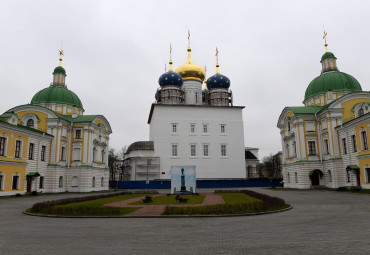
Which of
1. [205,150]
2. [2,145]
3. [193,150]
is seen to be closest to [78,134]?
[2,145]

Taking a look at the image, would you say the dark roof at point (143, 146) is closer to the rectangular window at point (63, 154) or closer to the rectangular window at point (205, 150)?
the rectangular window at point (205, 150)

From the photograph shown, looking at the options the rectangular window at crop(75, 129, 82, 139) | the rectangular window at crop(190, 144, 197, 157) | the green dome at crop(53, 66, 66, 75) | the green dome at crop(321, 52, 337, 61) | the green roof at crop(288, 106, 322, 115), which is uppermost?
the green dome at crop(321, 52, 337, 61)

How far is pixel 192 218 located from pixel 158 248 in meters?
6.04

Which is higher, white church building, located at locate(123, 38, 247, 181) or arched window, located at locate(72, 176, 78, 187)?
white church building, located at locate(123, 38, 247, 181)

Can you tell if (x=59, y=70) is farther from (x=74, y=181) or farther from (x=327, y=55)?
(x=327, y=55)

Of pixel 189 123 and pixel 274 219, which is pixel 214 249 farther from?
pixel 189 123

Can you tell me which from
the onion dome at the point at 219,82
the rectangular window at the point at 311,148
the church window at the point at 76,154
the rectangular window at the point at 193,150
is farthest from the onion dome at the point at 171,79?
the rectangular window at the point at 311,148

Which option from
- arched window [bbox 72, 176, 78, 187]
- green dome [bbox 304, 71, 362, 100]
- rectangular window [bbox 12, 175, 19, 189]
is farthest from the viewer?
green dome [bbox 304, 71, 362, 100]

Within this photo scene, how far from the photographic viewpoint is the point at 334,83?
41.1 meters

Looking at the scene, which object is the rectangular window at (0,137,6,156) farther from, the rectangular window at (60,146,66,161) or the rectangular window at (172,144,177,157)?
the rectangular window at (172,144,177,157)

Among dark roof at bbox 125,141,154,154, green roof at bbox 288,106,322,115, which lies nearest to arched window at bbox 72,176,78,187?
dark roof at bbox 125,141,154,154

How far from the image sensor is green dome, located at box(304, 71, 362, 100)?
40719 millimetres

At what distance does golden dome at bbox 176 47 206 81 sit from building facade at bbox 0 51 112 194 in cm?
2220

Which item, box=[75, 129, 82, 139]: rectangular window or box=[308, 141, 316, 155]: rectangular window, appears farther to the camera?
box=[75, 129, 82, 139]: rectangular window
